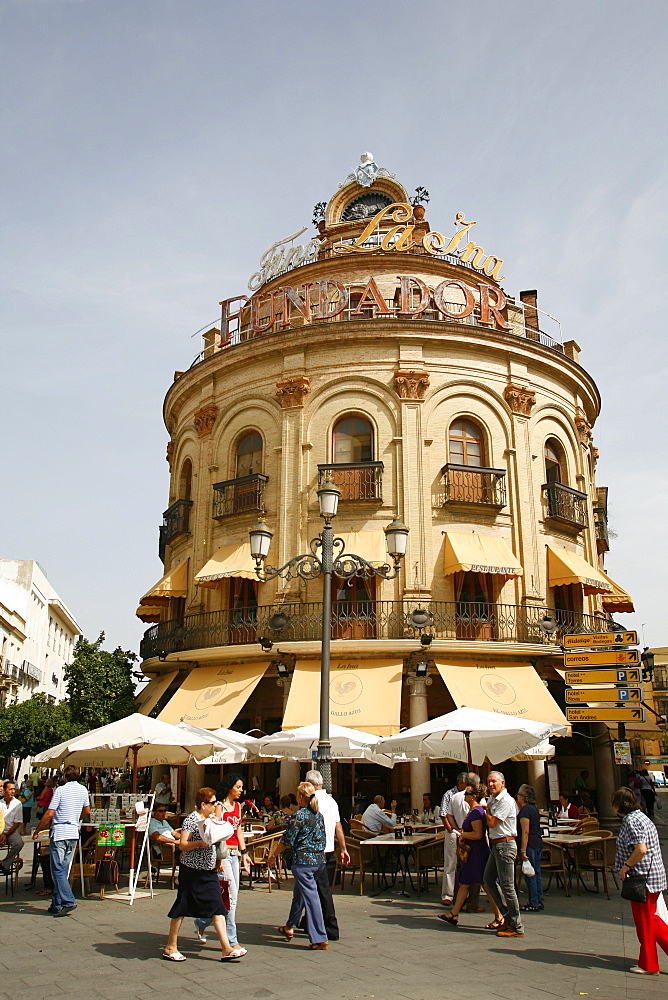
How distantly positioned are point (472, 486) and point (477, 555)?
7.20ft

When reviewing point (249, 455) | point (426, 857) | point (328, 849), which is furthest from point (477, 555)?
point (328, 849)

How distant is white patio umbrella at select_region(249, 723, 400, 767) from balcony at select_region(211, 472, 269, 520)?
8488mm

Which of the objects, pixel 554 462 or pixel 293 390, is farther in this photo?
pixel 554 462

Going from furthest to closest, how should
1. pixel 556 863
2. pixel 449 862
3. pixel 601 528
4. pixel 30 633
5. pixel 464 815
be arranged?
pixel 30 633 → pixel 601 528 → pixel 556 863 → pixel 449 862 → pixel 464 815

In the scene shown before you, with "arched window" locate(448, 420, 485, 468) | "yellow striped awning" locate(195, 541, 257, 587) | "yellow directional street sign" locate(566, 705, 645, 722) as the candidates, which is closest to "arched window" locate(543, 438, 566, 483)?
"arched window" locate(448, 420, 485, 468)

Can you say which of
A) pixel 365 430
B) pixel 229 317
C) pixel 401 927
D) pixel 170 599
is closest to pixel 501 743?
pixel 401 927

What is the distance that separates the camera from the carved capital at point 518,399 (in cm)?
2411

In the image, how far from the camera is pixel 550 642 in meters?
21.9

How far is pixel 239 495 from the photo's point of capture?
2402cm

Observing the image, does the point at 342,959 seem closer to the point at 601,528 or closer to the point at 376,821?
the point at 376,821

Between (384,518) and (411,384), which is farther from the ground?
(411,384)

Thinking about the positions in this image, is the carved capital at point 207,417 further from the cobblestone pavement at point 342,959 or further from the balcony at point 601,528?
the cobblestone pavement at point 342,959

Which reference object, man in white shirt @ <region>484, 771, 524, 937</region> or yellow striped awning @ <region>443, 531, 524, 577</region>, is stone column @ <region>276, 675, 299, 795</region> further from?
man in white shirt @ <region>484, 771, 524, 937</region>

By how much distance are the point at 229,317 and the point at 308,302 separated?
3338 mm
